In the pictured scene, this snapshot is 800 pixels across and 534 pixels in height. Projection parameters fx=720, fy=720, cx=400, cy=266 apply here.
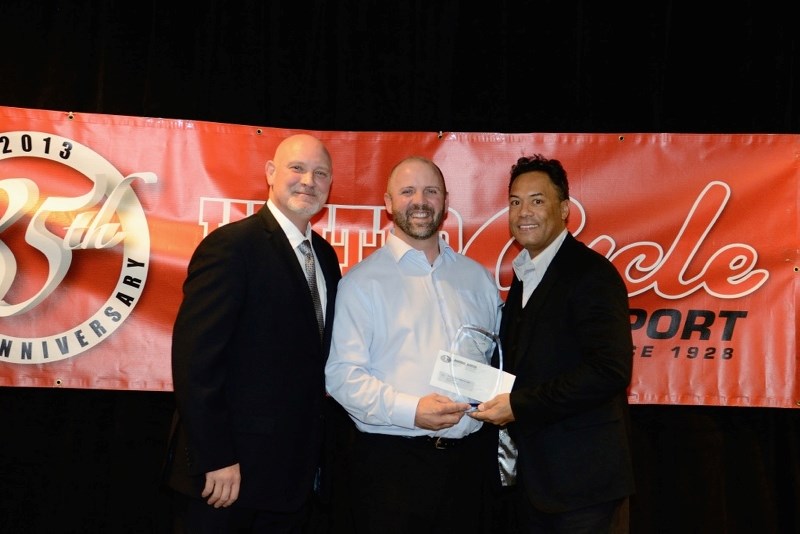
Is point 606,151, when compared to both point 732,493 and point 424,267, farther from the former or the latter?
point 732,493

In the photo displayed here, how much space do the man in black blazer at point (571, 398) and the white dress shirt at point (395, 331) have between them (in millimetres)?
208

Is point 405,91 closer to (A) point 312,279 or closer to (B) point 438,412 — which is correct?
(A) point 312,279

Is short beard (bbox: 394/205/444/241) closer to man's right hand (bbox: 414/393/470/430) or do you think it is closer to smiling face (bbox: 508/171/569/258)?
smiling face (bbox: 508/171/569/258)

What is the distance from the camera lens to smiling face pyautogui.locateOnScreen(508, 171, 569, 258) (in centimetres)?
236

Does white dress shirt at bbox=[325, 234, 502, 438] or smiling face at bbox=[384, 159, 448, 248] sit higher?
smiling face at bbox=[384, 159, 448, 248]

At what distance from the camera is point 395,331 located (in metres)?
2.34

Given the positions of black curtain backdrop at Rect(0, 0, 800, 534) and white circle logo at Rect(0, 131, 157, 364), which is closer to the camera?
white circle logo at Rect(0, 131, 157, 364)

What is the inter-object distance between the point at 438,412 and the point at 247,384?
566mm

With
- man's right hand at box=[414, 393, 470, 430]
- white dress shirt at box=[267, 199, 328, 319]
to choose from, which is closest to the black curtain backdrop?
white dress shirt at box=[267, 199, 328, 319]

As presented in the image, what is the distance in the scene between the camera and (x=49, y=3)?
10.1 ft

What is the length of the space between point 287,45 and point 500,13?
93 centimetres

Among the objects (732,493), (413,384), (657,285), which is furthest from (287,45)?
(732,493)

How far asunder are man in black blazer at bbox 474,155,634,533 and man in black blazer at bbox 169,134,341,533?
558 mm

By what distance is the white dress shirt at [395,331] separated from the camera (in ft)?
7.32
